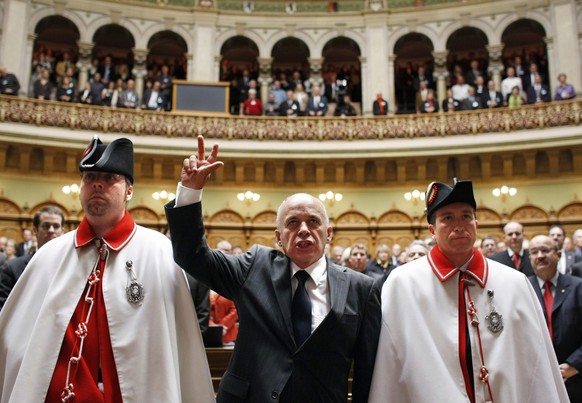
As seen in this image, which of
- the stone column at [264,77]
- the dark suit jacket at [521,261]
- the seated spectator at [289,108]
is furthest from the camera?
the stone column at [264,77]

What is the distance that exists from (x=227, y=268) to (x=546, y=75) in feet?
53.1

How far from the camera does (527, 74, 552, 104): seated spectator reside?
537 inches

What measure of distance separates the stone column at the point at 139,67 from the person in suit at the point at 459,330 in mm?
14880

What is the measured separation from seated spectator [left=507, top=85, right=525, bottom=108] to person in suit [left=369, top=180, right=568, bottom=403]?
12.2 metres

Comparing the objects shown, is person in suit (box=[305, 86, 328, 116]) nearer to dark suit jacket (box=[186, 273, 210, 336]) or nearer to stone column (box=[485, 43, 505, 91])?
stone column (box=[485, 43, 505, 91])

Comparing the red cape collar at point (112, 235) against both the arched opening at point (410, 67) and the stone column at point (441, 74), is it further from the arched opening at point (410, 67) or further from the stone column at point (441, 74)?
the stone column at point (441, 74)

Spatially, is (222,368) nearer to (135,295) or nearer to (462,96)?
(135,295)

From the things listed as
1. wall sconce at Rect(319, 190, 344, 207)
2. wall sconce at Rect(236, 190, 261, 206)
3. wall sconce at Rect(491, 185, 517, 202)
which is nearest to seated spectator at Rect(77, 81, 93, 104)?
wall sconce at Rect(236, 190, 261, 206)

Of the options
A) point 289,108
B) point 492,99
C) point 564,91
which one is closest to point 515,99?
point 492,99

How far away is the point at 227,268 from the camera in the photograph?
7.82ft

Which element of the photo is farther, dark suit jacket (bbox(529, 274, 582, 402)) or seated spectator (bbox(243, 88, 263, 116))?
seated spectator (bbox(243, 88, 263, 116))

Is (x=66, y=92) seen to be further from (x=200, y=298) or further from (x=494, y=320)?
(x=494, y=320)

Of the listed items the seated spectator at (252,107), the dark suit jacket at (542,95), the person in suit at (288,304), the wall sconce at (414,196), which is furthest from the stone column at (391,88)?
the person in suit at (288,304)

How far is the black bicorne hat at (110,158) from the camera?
2248mm
